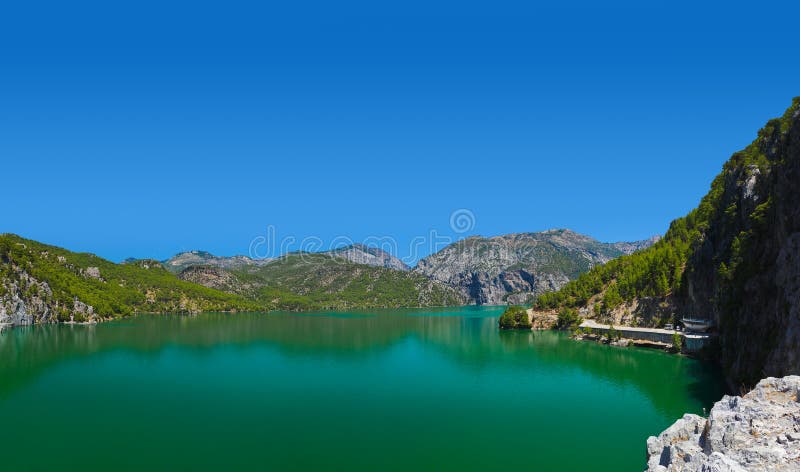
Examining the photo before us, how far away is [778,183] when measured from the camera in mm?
37250

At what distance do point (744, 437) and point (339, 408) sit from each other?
121ft

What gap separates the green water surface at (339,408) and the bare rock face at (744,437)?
15.8 metres

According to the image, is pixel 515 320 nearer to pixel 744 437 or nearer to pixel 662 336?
pixel 662 336

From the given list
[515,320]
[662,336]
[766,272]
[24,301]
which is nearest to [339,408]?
[766,272]

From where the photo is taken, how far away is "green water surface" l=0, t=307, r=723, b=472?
102ft

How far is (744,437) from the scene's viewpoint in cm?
1328

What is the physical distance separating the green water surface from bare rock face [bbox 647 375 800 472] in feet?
51.7

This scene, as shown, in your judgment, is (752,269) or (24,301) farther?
(24,301)

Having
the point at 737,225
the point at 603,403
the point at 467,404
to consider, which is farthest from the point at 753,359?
the point at 737,225

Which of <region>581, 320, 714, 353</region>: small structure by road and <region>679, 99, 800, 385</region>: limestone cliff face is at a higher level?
<region>679, 99, 800, 385</region>: limestone cliff face

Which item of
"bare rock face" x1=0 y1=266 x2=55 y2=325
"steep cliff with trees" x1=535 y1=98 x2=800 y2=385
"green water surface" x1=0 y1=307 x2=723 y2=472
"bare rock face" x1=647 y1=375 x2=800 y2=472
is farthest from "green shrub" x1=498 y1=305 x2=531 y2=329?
"bare rock face" x1=0 y1=266 x2=55 y2=325

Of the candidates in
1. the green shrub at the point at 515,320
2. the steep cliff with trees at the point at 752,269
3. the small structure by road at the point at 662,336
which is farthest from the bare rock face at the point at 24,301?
the steep cliff with trees at the point at 752,269

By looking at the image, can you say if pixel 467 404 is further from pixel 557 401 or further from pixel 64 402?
pixel 64 402

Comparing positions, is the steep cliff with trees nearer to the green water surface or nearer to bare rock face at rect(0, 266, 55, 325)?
the green water surface
